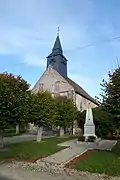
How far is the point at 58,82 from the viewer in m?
47.8

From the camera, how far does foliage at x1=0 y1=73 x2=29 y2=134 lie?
16844 millimetres

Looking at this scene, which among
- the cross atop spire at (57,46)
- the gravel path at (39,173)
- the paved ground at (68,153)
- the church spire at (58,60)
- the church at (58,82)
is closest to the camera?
the gravel path at (39,173)

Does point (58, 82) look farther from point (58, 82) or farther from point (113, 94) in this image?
point (113, 94)

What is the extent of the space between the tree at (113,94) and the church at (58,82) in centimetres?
3028

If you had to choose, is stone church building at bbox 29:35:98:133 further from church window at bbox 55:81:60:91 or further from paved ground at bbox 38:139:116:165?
paved ground at bbox 38:139:116:165

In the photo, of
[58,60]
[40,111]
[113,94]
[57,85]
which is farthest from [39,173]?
[58,60]

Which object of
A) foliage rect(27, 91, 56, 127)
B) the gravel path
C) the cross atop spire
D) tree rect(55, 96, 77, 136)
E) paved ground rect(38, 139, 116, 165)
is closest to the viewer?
the gravel path

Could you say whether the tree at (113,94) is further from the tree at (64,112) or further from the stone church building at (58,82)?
the stone church building at (58,82)

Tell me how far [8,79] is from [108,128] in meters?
20.2

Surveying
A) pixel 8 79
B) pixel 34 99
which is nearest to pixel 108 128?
pixel 34 99

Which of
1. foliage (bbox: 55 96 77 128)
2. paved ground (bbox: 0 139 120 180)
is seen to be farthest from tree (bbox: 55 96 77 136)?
paved ground (bbox: 0 139 120 180)

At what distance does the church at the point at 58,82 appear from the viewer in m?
46.6

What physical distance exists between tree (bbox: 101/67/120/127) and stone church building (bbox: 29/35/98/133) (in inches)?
1196

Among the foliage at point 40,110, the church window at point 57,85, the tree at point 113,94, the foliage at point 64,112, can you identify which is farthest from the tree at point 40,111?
the church window at point 57,85
